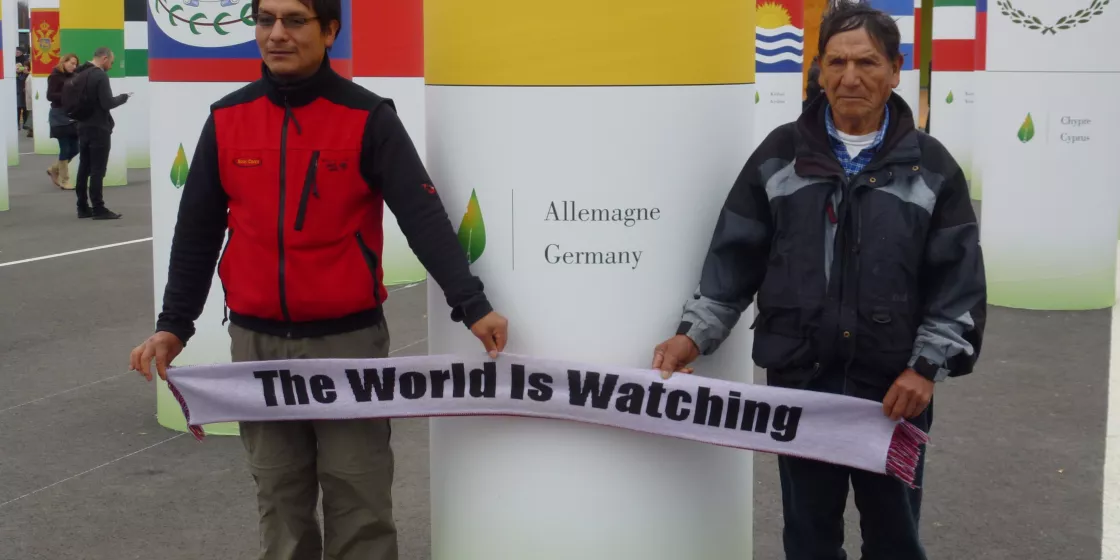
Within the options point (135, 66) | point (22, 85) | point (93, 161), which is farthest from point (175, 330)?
point (22, 85)

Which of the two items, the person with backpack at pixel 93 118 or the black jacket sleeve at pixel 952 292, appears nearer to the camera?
the black jacket sleeve at pixel 952 292

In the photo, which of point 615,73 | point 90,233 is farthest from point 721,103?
point 90,233

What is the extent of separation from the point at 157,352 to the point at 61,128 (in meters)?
17.4

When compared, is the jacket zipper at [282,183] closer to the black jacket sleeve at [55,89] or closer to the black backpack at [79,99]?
the black backpack at [79,99]

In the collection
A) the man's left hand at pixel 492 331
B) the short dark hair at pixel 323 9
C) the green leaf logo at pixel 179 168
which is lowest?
the man's left hand at pixel 492 331

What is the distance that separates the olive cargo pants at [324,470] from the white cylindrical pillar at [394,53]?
782 cm

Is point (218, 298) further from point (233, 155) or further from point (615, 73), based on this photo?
point (615, 73)

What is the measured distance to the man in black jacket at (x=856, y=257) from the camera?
3.75 metres

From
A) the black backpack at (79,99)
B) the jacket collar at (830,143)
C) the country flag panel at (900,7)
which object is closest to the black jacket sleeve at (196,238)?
the jacket collar at (830,143)

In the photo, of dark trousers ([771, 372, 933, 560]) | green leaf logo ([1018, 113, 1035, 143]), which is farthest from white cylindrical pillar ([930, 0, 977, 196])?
dark trousers ([771, 372, 933, 560])

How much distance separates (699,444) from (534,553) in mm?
556

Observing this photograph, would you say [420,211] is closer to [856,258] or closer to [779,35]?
[856,258]

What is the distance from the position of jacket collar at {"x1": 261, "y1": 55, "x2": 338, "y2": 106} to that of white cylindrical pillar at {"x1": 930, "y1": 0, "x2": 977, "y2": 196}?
19039 millimetres

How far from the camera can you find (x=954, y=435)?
23.5 feet
